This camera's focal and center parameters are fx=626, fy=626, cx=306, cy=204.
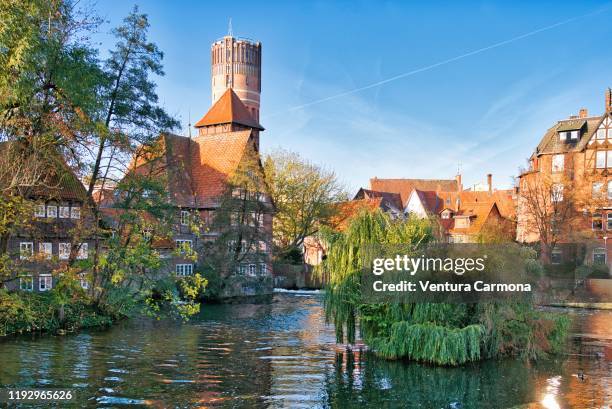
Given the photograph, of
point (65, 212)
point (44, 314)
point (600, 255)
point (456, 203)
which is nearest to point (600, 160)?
point (600, 255)

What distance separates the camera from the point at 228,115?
63.1m

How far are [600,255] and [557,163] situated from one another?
912 cm

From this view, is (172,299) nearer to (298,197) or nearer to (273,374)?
(273,374)

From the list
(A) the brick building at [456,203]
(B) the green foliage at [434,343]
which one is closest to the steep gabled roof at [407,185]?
(A) the brick building at [456,203]

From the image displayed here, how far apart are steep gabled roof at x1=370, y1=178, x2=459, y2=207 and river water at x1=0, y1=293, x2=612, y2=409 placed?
61.4 m

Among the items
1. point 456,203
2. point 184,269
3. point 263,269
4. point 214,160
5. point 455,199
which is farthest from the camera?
point 455,199

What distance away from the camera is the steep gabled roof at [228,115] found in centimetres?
6312

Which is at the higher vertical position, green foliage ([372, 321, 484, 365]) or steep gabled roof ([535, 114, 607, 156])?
steep gabled roof ([535, 114, 607, 156])

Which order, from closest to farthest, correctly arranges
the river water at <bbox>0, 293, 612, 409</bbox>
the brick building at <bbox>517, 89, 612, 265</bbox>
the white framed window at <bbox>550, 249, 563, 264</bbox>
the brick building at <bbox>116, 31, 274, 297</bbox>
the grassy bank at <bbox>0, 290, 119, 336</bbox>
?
the river water at <bbox>0, 293, 612, 409</bbox>, the grassy bank at <bbox>0, 290, 119, 336</bbox>, the brick building at <bbox>116, 31, 274, 297</bbox>, the brick building at <bbox>517, 89, 612, 265</bbox>, the white framed window at <bbox>550, 249, 563, 264</bbox>

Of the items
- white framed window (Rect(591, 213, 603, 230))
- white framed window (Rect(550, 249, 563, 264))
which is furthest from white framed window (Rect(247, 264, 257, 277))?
white framed window (Rect(591, 213, 603, 230))

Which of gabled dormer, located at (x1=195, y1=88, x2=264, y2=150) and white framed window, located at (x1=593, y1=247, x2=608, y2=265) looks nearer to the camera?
A: white framed window, located at (x1=593, y1=247, x2=608, y2=265)

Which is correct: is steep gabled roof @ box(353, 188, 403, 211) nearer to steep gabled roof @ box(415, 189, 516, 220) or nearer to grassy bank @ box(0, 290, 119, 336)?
steep gabled roof @ box(415, 189, 516, 220)

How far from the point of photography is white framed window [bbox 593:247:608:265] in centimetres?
5200

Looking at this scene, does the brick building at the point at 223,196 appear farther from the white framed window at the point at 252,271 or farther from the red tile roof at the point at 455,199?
the red tile roof at the point at 455,199
